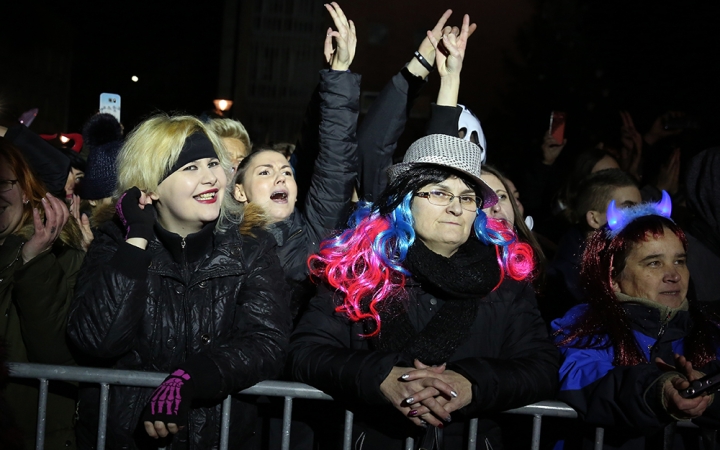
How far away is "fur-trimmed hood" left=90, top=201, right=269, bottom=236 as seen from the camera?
3.41 meters

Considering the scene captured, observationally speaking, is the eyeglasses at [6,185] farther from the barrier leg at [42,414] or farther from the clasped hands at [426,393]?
the clasped hands at [426,393]

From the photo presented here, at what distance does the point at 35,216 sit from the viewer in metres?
3.24

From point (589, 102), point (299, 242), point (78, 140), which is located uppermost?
point (589, 102)

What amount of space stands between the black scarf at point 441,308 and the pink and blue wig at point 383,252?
5 centimetres

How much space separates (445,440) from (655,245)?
4.32 ft

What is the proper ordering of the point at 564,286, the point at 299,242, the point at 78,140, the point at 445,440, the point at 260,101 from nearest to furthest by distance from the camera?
the point at 445,440 < the point at 299,242 < the point at 564,286 < the point at 78,140 < the point at 260,101

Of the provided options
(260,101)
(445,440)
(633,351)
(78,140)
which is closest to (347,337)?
(445,440)

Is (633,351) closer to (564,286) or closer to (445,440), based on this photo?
(445,440)

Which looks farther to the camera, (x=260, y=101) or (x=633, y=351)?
(x=260, y=101)

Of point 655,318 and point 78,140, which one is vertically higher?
point 78,140

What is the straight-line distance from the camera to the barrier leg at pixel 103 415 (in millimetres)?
2861

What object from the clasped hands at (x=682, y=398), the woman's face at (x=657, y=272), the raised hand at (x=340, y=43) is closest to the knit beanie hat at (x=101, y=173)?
the raised hand at (x=340, y=43)

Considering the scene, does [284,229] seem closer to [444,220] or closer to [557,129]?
[444,220]

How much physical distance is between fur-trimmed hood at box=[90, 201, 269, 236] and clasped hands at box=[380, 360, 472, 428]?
102 centimetres
